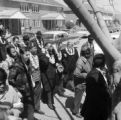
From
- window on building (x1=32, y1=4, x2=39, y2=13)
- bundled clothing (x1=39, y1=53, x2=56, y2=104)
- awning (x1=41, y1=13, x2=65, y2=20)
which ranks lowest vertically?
bundled clothing (x1=39, y1=53, x2=56, y2=104)

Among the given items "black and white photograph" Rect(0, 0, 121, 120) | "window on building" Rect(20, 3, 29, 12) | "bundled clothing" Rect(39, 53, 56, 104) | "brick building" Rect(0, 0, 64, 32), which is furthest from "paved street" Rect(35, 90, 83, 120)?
"window on building" Rect(20, 3, 29, 12)

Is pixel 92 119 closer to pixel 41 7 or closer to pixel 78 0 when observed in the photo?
pixel 78 0

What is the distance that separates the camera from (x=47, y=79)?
22.6 feet

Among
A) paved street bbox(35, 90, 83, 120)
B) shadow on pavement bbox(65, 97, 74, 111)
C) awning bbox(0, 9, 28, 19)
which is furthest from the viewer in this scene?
awning bbox(0, 9, 28, 19)

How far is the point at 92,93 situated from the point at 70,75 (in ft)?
14.0

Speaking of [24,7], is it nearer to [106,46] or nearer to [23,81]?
[23,81]

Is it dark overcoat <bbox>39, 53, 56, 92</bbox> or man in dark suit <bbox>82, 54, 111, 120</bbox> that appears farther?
dark overcoat <bbox>39, 53, 56, 92</bbox>

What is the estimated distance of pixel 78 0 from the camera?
2.51 metres

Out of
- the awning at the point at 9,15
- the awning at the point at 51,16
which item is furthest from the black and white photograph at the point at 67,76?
the awning at the point at 51,16

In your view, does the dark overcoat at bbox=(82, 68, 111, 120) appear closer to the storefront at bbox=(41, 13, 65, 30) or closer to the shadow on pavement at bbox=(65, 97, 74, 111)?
the shadow on pavement at bbox=(65, 97, 74, 111)

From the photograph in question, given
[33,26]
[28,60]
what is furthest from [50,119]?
[33,26]

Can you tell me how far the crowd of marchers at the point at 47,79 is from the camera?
416cm

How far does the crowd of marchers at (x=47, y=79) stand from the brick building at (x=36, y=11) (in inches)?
1479

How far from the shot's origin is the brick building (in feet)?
154
